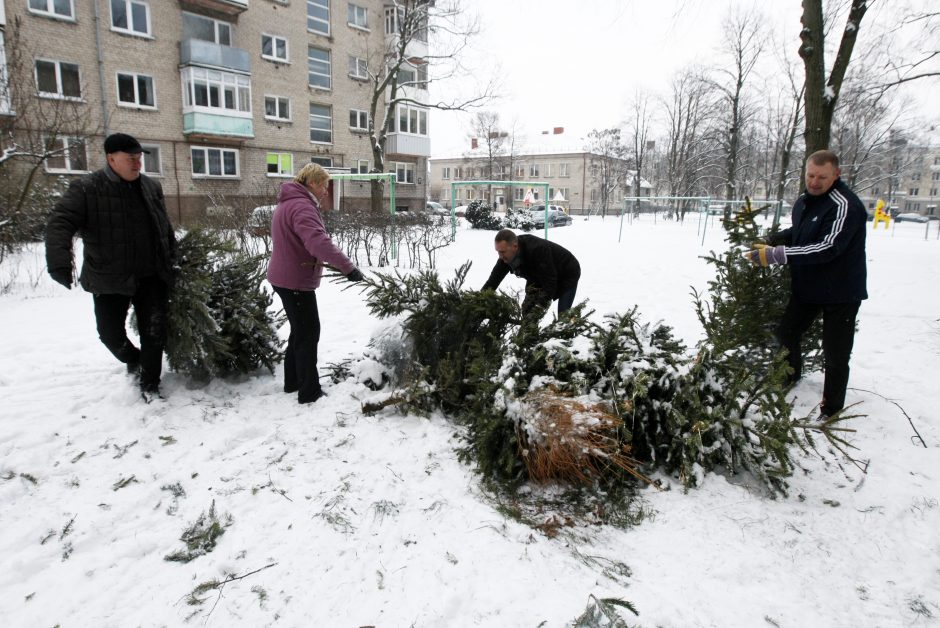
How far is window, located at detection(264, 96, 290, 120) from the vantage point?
86.7ft

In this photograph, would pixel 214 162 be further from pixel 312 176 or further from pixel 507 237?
pixel 507 237

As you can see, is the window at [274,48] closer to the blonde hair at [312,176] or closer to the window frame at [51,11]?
the window frame at [51,11]

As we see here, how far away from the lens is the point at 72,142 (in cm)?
991

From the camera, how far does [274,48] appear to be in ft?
86.2

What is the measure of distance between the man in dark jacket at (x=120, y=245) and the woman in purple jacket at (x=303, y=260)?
76 centimetres

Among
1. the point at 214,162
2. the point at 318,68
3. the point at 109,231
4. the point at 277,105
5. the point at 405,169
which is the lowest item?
the point at 109,231

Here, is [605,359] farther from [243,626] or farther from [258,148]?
[258,148]

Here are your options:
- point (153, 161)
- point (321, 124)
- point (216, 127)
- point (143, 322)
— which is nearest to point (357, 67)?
point (321, 124)

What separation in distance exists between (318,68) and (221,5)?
561 centimetres

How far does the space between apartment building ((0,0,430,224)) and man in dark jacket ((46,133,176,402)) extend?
14320mm

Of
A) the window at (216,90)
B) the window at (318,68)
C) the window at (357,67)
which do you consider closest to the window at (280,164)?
the window at (216,90)

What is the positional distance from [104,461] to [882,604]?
3.78m

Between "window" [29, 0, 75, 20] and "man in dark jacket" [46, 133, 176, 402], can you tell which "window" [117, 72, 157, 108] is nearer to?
"window" [29, 0, 75, 20]

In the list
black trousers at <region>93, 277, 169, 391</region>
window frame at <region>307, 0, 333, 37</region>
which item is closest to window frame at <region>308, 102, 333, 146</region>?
window frame at <region>307, 0, 333, 37</region>
